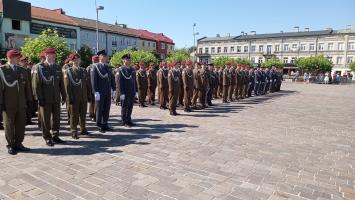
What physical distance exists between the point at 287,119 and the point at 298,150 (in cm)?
446

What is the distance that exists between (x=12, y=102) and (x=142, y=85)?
8154mm

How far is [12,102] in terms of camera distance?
6020mm

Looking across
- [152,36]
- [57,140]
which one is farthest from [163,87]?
[152,36]

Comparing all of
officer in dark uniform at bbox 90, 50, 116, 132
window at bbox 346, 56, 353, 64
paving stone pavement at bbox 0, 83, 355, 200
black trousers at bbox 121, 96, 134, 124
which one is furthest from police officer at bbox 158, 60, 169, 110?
window at bbox 346, 56, 353, 64

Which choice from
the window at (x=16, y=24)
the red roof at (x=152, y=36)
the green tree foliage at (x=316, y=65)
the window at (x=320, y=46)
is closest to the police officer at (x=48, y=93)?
the window at (x=16, y=24)

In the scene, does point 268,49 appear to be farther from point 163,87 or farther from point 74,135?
point 74,135

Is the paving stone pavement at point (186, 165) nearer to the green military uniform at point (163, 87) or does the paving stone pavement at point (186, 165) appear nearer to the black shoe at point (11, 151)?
the black shoe at point (11, 151)

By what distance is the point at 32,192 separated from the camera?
4262mm

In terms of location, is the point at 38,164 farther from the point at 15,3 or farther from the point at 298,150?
the point at 15,3

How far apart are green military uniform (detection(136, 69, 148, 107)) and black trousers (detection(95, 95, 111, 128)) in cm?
560

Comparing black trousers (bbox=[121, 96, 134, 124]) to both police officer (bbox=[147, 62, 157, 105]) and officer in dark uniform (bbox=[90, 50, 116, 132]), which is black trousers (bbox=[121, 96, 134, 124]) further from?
police officer (bbox=[147, 62, 157, 105])

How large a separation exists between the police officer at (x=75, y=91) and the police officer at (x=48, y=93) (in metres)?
0.40

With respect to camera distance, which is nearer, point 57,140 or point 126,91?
point 57,140

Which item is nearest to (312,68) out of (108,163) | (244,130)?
(244,130)
